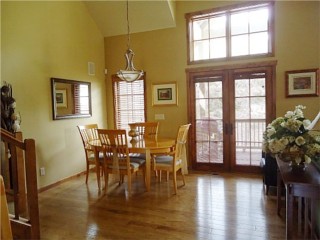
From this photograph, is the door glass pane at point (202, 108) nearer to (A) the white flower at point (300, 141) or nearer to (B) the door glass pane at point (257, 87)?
(B) the door glass pane at point (257, 87)

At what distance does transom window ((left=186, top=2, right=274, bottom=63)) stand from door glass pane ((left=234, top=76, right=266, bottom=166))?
57 cm

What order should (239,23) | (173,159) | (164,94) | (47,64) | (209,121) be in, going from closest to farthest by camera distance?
(173,159)
(47,64)
(239,23)
(209,121)
(164,94)

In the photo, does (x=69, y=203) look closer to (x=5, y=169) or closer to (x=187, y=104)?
(x=5, y=169)

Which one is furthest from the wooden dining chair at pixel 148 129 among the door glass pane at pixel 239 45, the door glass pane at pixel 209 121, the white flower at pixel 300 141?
the white flower at pixel 300 141

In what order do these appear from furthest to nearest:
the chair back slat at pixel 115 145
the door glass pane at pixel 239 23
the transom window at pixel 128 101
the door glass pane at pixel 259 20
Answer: the transom window at pixel 128 101 < the door glass pane at pixel 239 23 < the door glass pane at pixel 259 20 < the chair back slat at pixel 115 145

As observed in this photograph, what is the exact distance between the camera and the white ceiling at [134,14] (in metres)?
4.57

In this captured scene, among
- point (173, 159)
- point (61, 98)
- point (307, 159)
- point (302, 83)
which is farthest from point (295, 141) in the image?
point (61, 98)

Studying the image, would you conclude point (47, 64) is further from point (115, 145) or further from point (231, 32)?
point (231, 32)

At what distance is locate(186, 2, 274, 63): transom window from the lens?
170 inches

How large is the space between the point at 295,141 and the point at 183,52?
314 cm

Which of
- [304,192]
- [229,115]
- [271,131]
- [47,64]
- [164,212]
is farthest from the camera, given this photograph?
[229,115]

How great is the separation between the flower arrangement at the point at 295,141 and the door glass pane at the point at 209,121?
2335 millimetres

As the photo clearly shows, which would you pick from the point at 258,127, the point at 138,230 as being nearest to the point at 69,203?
the point at 138,230

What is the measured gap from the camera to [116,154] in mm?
3502
